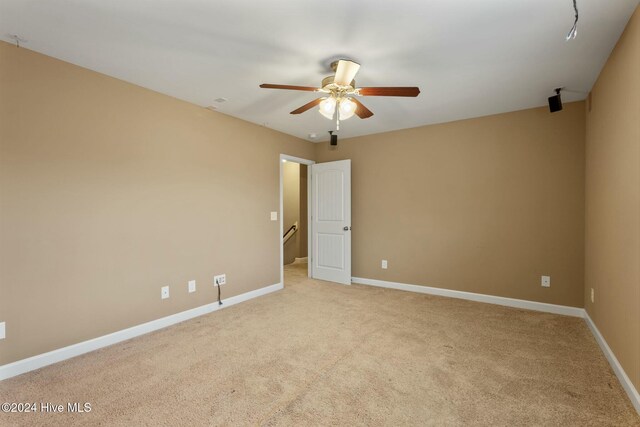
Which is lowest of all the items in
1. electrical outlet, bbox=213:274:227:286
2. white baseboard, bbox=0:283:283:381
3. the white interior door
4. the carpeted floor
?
the carpeted floor

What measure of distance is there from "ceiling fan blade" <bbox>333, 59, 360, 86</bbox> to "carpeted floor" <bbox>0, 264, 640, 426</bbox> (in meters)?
2.23

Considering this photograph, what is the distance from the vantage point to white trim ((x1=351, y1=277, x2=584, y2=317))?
3562mm

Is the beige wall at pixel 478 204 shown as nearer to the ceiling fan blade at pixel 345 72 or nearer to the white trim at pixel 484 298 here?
the white trim at pixel 484 298

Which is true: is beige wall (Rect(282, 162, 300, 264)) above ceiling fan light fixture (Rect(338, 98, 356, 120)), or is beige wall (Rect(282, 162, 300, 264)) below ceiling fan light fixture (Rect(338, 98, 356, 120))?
below

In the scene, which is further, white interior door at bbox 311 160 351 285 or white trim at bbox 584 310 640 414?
white interior door at bbox 311 160 351 285

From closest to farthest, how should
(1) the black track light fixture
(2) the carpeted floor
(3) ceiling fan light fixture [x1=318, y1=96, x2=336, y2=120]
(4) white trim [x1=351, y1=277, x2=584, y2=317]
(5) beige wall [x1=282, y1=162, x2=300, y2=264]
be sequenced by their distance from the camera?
(2) the carpeted floor
(3) ceiling fan light fixture [x1=318, y1=96, x2=336, y2=120]
(1) the black track light fixture
(4) white trim [x1=351, y1=277, x2=584, y2=317]
(5) beige wall [x1=282, y1=162, x2=300, y2=264]

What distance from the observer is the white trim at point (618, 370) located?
6.23ft

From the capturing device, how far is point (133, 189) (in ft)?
9.92

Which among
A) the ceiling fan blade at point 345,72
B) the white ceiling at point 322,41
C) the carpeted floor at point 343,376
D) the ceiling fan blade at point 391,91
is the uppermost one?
the white ceiling at point 322,41

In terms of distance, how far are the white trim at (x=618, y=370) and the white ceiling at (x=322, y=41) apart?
91.2 inches

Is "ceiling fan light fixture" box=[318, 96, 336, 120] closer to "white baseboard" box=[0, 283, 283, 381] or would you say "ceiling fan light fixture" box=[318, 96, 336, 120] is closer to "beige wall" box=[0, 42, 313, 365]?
"beige wall" box=[0, 42, 313, 365]

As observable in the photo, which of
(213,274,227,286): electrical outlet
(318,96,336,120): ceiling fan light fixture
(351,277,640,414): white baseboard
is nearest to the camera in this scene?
(351,277,640,414): white baseboard

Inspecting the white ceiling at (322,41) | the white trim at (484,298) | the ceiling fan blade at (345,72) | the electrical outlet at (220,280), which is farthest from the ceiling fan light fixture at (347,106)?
the white trim at (484,298)

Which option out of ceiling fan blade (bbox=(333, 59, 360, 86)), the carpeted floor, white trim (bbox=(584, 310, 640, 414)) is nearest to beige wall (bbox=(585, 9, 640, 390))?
white trim (bbox=(584, 310, 640, 414))
